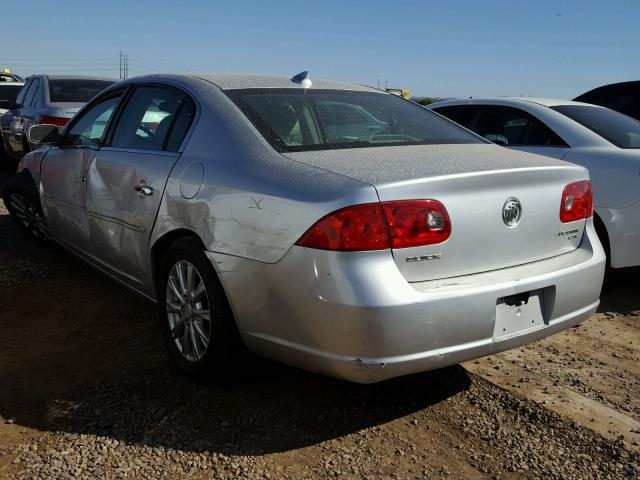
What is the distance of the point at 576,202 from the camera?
3.28m

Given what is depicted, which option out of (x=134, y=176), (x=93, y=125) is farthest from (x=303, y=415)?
(x=93, y=125)

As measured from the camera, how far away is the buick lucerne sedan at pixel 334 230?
2.62m

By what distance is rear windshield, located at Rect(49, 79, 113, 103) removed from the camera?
30.9ft

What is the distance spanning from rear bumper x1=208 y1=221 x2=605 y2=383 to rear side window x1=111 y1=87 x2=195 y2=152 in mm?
1003

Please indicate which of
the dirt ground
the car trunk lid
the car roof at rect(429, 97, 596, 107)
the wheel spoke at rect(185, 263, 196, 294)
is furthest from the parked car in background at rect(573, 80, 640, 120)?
the wheel spoke at rect(185, 263, 196, 294)

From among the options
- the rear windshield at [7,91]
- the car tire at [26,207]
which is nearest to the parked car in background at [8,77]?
the rear windshield at [7,91]

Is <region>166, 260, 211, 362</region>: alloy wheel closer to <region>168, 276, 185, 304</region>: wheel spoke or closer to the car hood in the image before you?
<region>168, 276, 185, 304</region>: wheel spoke

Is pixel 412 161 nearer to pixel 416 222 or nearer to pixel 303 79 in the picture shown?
pixel 416 222

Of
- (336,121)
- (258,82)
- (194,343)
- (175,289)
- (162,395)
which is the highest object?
(258,82)

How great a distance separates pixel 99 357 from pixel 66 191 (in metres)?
1.50

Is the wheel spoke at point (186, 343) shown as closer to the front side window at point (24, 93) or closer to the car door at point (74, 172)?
the car door at point (74, 172)

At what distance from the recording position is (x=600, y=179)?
5.02 m

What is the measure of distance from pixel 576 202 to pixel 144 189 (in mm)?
2169

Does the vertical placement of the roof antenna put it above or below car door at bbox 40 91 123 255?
above
